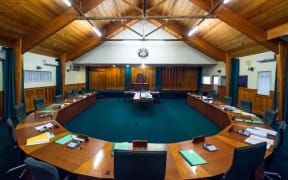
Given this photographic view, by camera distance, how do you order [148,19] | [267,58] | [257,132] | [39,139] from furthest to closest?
[267,58], [148,19], [257,132], [39,139]

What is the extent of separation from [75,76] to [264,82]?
10.7 meters

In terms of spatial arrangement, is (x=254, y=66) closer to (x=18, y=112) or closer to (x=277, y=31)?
(x=277, y=31)

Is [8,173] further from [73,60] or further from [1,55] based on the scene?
[73,60]

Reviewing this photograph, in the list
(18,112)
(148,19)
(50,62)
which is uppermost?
(148,19)

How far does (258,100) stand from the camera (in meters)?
7.34

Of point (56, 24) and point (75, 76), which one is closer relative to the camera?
point (56, 24)

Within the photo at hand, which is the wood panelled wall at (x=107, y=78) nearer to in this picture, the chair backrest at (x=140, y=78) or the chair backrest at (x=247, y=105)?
the chair backrest at (x=140, y=78)

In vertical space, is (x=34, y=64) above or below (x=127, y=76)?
above

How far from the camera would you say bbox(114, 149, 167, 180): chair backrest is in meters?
1.49

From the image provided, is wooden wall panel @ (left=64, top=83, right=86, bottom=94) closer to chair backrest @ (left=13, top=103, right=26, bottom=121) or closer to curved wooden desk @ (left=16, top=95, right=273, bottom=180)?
chair backrest @ (left=13, top=103, right=26, bottom=121)

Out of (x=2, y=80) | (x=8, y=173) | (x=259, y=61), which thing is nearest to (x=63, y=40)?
(x=2, y=80)

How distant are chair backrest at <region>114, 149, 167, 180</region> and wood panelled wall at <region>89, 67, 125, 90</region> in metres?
11.5

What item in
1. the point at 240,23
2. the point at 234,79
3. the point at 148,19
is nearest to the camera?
the point at 240,23

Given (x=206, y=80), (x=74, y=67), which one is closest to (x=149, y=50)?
(x=206, y=80)
